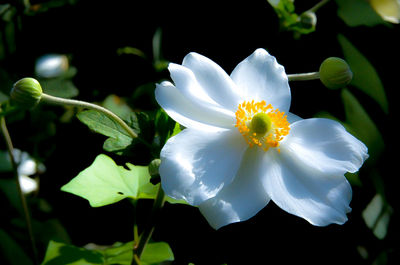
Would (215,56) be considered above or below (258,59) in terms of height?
below

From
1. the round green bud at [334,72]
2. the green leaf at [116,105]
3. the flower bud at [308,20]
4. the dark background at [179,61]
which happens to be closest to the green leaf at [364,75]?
the dark background at [179,61]

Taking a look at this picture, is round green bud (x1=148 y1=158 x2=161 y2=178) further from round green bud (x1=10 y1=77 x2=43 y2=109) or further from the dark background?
the dark background

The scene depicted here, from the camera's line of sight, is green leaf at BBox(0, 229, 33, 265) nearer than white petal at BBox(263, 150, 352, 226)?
No

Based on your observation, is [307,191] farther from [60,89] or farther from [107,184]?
[60,89]

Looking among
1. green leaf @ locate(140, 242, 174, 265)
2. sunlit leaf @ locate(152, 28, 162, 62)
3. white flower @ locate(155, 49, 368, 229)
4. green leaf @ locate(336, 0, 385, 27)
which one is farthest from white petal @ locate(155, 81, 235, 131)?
sunlit leaf @ locate(152, 28, 162, 62)

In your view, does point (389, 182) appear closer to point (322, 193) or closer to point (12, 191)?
point (322, 193)

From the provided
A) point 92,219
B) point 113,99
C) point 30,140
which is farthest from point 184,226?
point 30,140

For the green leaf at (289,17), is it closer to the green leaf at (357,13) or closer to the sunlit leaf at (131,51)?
the green leaf at (357,13)
